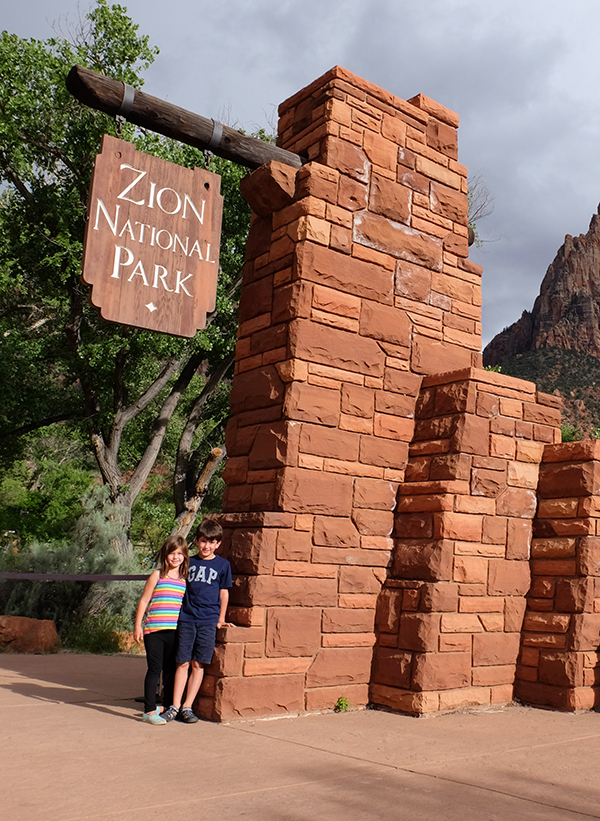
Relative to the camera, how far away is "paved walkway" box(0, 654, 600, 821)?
3164mm

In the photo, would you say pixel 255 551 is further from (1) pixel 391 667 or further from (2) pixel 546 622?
(2) pixel 546 622

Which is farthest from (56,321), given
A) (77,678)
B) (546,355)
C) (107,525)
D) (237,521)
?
(546,355)

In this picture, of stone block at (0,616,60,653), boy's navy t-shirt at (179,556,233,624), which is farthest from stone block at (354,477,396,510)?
stone block at (0,616,60,653)

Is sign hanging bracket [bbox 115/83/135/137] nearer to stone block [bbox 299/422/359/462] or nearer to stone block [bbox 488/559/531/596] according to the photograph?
stone block [bbox 299/422/359/462]

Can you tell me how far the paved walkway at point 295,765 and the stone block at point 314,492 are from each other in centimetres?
146

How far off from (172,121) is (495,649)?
482cm

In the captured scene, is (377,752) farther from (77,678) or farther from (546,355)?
(546,355)

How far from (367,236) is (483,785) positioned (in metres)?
4.16

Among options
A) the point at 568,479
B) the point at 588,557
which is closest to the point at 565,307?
the point at 568,479

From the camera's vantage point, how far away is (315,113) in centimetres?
626

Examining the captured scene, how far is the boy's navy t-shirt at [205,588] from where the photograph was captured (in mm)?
5098

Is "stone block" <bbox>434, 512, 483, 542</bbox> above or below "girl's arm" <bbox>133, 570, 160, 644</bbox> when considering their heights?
above

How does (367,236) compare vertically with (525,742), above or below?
above

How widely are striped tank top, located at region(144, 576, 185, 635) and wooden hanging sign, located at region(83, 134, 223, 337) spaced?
5.92ft
